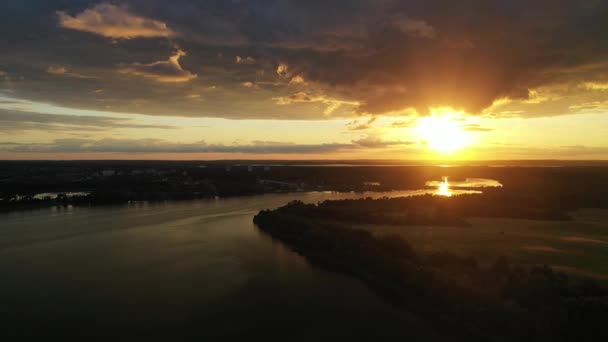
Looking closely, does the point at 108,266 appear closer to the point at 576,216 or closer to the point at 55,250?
the point at 55,250

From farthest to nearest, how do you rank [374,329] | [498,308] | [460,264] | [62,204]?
[62,204], [460,264], [374,329], [498,308]

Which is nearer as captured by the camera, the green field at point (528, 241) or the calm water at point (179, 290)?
the calm water at point (179, 290)

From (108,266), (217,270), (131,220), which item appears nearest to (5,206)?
(131,220)

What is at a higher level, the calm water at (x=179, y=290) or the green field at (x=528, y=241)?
the green field at (x=528, y=241)

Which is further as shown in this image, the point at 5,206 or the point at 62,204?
the point at 62,204

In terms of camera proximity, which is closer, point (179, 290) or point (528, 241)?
point (179, 290)
